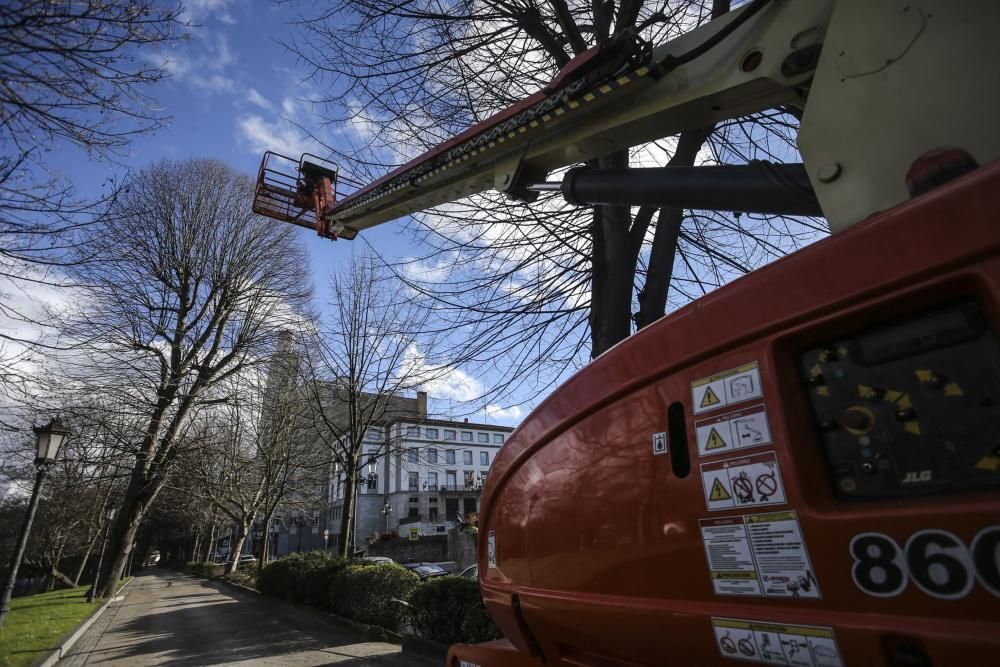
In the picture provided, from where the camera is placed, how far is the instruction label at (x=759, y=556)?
1.27 m

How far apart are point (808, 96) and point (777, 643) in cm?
218

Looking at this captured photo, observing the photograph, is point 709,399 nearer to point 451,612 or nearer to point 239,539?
point 451,612

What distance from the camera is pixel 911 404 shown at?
1161 mm

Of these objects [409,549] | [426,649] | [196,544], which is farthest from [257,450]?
[196,544]

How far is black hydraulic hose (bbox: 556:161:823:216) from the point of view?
2.70m

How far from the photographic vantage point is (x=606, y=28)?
264 inches

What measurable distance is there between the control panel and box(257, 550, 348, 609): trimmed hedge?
12174 millimetres

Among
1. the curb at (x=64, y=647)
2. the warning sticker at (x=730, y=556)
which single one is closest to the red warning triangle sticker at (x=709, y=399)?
the warning sticker at (x=730, y=556)

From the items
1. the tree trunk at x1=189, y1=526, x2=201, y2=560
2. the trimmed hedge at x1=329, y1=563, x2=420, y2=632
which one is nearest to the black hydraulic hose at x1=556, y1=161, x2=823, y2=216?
the trimmed hedge at x1=329, y1=563, x2=420, y2=632

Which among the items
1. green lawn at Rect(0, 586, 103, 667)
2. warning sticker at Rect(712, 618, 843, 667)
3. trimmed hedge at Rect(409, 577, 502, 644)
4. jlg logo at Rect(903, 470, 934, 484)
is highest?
jlg logo at Rect(903, 470, 934, 484)

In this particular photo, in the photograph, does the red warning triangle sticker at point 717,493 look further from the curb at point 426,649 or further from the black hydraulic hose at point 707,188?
the curb at point 426,649

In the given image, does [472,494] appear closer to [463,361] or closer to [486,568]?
[463,361]

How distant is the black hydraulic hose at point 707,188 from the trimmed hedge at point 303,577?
35.4 ft

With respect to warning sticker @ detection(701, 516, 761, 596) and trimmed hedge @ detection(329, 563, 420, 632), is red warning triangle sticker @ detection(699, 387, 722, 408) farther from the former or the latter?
trimmed hedge @ detection(329, 563, 420, 632)
